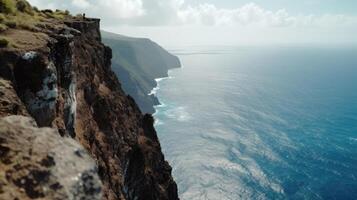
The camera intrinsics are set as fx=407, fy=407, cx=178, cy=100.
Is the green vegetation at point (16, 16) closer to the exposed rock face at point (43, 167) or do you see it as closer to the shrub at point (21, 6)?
the shrub at point (21, 6)

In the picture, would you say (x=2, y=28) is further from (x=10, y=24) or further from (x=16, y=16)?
(x=16, y=16)

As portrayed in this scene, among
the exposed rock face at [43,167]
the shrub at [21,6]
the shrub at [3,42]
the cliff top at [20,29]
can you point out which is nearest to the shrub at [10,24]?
the cliff top at [20,29]

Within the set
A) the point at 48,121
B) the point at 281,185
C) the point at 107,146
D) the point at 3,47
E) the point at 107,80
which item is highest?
the point at 3,47

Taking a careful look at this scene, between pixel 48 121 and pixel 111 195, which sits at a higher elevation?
pixel 48 121

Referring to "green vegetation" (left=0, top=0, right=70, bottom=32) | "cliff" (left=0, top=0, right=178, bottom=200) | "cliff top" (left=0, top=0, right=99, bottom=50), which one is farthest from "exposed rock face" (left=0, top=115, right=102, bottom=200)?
"green vegetation" (left=0, top=0, right=70, bottom=32)

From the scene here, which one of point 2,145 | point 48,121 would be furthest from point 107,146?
point 2,145

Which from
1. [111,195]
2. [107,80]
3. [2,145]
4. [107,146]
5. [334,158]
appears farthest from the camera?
[334,158]

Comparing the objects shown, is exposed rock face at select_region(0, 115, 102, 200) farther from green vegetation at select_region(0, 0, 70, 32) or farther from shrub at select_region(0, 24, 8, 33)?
green vegetation at select_region(0, 0, 70, 32)

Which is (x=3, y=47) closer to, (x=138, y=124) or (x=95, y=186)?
(x=95, y=186)
